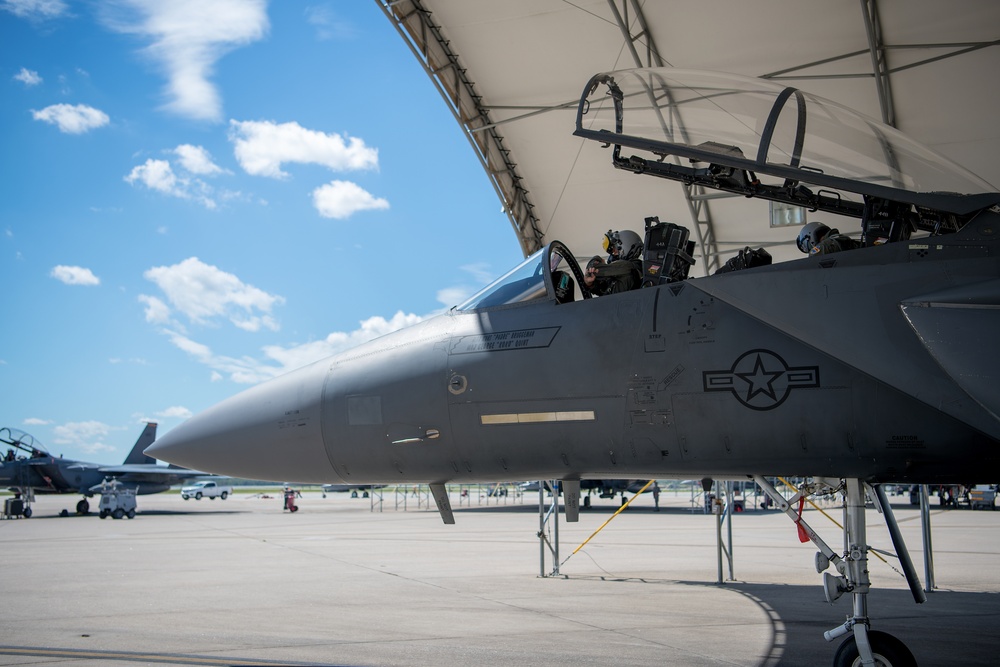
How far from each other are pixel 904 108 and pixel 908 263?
10740mm

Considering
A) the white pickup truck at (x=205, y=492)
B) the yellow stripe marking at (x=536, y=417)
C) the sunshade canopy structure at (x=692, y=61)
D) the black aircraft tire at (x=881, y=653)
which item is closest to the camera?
the black aircraft tire at (x=881, y=653)

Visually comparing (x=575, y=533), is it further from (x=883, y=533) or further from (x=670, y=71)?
(x=670, y=71)

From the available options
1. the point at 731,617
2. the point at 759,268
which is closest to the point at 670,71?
the point at 759,268

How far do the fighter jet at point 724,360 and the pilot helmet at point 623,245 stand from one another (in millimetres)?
362

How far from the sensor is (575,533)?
20.7 meters

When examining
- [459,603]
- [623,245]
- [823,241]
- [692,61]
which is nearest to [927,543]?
[459,603]

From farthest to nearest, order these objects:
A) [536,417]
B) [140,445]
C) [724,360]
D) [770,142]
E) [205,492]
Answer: [205,492] → [140,445] → [536,417] → [770,142] → [724,360]

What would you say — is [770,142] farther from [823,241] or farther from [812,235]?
[812,235]

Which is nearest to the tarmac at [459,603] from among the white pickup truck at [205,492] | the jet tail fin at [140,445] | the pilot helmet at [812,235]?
the pilot helmet at [812,235]

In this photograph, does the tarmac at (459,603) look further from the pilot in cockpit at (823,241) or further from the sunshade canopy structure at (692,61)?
the sunshade canopy structure at (692,61)

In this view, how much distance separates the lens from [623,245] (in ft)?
19.2

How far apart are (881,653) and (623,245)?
3082 mm

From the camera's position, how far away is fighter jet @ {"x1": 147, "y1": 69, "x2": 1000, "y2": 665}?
4.37 m

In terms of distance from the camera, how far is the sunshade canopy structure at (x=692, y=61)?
12.3 meters
